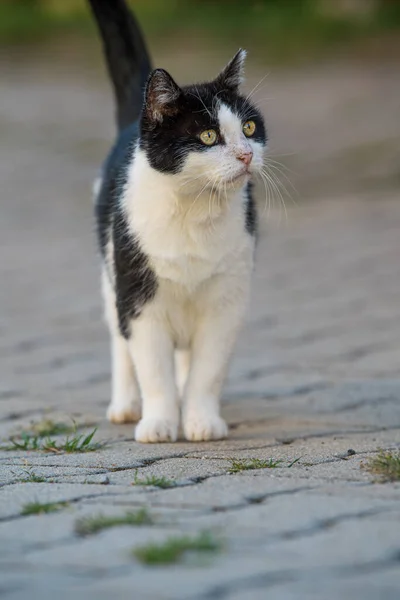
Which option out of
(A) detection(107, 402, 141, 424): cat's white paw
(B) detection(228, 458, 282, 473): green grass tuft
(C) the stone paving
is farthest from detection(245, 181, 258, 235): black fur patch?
(B) detection(228, 458, 282, 473): green grass tuft

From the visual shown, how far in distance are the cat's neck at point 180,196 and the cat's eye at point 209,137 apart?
149mm

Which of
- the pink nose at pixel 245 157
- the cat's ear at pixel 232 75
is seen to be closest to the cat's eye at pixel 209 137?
the pink nose at pixel 245 157

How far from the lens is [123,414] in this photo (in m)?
4.35

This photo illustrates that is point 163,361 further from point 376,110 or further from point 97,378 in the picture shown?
point 376,110

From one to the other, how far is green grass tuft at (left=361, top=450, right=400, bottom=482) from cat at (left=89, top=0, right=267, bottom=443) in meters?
0.98

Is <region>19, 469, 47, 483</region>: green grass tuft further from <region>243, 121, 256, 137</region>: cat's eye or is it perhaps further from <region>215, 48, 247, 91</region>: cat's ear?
<region>215, 48, 247, 91</region>: cat's ear

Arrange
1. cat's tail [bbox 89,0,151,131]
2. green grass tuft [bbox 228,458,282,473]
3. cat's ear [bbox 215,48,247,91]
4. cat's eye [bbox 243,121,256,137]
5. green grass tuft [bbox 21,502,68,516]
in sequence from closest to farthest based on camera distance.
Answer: green grass tuft [bbox 21,502,68,516]
green grass tuft [bbox 228,458,282,473]
cat's eye [bbox 243,121,256,137]
cat's ear [bbox 215,48,247,91]
cat's tail [bbox 89,0,151,131]

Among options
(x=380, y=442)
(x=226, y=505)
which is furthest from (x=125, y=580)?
(x=380, y=442)

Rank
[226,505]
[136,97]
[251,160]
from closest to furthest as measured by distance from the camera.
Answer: [226,505], [251,160], [136,97]

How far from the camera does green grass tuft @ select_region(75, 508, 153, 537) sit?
2.39m

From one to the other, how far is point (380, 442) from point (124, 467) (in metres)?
0.92

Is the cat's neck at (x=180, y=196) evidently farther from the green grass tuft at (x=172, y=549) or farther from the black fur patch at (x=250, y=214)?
the green grass tuft at (x=172, y=549)

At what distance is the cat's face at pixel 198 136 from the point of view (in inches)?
143

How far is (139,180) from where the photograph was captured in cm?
394
